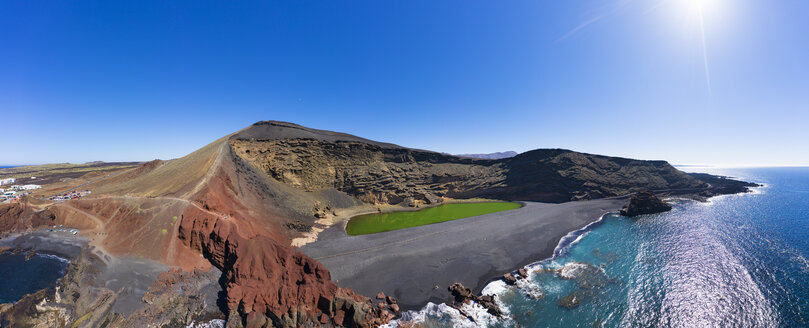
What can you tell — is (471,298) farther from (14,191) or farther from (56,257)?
(14,191)

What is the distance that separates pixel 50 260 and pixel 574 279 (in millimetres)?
44625

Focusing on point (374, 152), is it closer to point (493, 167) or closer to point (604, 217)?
point (493, 167)

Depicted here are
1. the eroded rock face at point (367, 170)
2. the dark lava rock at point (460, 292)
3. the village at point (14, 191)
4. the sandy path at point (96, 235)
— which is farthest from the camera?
the eroded rock face at point (367, 170)

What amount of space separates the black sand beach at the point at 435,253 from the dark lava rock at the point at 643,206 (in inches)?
405

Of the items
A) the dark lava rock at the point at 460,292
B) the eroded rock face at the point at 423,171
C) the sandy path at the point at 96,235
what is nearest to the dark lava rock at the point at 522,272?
the dark lava rock at the point at 460,292

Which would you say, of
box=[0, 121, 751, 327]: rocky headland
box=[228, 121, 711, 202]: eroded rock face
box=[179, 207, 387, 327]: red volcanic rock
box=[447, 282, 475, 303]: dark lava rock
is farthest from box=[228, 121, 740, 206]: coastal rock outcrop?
box=[447, 282, 475, 303]: dark lava rock

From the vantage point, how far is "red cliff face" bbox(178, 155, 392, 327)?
1385cm

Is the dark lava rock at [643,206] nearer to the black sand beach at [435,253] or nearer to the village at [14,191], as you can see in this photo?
the black sand beach at [435,253]

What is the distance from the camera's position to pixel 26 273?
58.4 feet

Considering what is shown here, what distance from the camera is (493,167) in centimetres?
5459

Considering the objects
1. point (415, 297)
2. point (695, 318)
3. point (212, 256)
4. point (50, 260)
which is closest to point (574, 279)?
point (695, 318)

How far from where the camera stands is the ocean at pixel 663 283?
15008 mm

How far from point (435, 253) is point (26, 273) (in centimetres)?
3306

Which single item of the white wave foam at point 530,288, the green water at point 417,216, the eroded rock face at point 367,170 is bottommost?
the white wave foam at point 530,288
